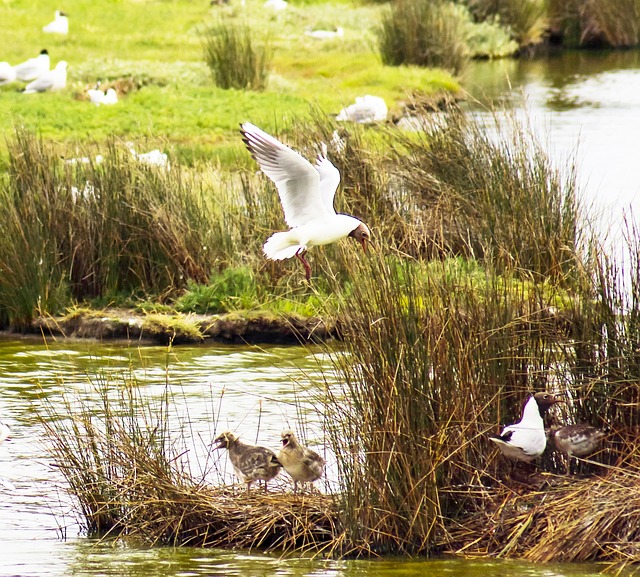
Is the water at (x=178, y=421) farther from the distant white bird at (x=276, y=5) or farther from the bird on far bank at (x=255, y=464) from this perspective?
the distant white bird at (x=276, y=5)

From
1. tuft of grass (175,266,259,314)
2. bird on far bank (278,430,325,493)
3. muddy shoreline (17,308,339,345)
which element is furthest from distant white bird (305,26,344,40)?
bird on far bank (278,430,325,493)

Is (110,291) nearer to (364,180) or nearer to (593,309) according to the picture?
(364,180)

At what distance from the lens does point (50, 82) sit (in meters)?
21.8

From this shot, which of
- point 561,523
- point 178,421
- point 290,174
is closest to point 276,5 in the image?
point 178,421

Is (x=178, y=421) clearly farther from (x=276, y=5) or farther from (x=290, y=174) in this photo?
(x=276, y=5)

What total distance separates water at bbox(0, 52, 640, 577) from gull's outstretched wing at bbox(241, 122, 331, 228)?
934 mm

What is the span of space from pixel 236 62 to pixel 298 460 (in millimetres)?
16350

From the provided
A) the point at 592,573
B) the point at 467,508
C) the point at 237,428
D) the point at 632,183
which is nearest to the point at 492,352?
the point at 467,508

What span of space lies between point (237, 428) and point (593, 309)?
2589 mm

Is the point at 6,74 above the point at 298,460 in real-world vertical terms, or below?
above

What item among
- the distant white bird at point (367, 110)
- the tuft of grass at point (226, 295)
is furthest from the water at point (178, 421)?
the distant white bird at point (367, 110)

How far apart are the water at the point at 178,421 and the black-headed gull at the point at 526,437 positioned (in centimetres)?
52

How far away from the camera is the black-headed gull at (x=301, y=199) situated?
7.62 metres

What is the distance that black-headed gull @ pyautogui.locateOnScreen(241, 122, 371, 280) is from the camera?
762cm
